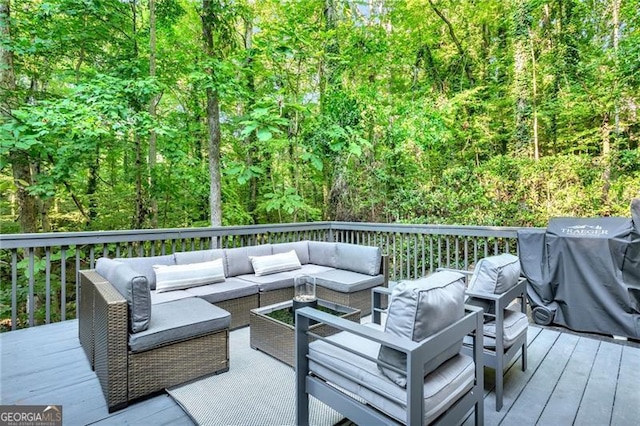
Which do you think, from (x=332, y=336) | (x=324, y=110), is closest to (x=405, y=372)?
(x=332, y=336)

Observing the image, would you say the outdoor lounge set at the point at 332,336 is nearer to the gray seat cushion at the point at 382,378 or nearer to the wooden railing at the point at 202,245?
the gray seat cushion at the point at 382,378

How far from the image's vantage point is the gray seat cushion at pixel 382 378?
5.06ft

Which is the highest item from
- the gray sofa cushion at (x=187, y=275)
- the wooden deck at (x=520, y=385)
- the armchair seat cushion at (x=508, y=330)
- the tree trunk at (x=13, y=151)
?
the tree trunk at (x=13, y=151)

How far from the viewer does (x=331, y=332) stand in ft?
9.02

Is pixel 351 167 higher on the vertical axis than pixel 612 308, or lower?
higher

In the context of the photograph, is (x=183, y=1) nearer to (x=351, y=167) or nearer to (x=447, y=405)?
(x=351, y=167)

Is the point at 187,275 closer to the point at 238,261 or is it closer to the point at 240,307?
the point at 240,307

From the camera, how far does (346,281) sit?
395cm

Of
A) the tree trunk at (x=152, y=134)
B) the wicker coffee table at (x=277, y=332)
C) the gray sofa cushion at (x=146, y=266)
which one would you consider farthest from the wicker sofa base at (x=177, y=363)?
the tree trunk at (x=152, y=134)

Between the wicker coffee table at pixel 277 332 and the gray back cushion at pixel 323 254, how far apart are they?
1.56 m

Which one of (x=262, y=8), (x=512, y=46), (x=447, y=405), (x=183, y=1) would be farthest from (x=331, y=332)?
(x=262, y=8)

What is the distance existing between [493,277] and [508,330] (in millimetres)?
419

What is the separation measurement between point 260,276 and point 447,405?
2811mm

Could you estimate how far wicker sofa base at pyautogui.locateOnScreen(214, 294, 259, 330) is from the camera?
354 centimetres
